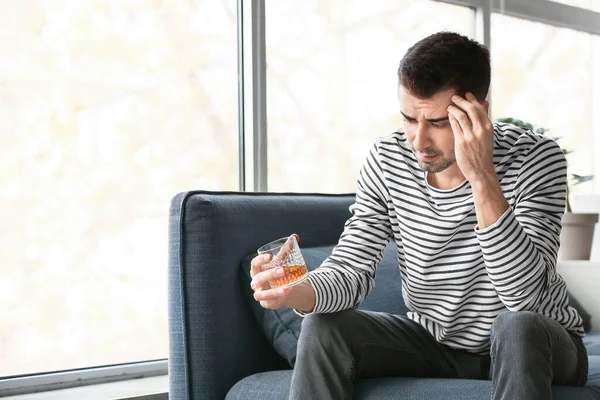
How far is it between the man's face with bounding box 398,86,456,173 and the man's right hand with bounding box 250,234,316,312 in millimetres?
347

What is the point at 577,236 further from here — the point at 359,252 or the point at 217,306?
the point at 217,306

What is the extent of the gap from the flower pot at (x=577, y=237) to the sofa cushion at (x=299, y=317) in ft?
3.11

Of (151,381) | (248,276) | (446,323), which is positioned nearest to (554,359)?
(446,323)

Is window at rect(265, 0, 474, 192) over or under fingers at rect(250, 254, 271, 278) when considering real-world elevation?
over

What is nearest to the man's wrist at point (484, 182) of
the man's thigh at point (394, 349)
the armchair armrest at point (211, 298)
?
the man's thigh at point (394, 349)

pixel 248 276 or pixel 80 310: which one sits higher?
pixel 248 276

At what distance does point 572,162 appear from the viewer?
13.0 feet

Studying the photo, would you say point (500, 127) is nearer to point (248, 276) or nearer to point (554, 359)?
point (554, 359)

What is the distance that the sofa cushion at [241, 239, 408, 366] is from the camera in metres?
2.01

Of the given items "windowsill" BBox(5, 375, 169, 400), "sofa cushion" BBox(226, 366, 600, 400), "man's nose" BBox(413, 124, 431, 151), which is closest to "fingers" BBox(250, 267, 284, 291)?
"sofa cushion" BBox(226, 366, 600, 400)

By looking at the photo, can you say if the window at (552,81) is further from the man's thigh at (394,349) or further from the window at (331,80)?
the man's thigh at (394,349)

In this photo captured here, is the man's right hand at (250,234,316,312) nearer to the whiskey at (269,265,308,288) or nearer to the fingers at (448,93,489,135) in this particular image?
the whiskey at (269,265,308,288)

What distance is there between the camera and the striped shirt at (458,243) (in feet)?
5.22

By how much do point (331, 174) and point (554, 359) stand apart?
6.13ft
